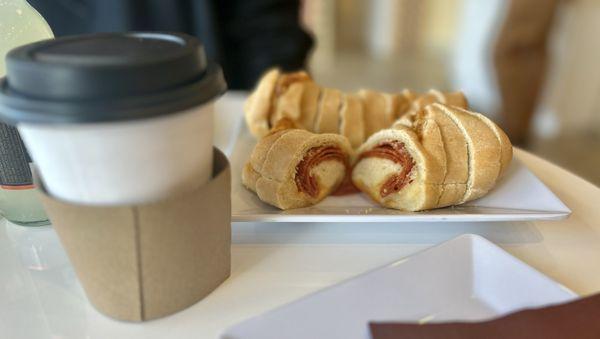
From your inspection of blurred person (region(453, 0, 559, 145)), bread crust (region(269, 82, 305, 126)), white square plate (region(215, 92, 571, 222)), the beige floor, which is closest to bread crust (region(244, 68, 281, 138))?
bread crust (region(269, 82, 305, 126))

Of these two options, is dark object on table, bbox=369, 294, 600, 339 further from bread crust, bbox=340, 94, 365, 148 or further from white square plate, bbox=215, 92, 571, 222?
bread crust, bbox=340, 94, 365, 148

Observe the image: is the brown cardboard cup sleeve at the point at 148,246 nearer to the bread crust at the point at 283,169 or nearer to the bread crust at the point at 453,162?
the bread crust at the point at 283,169

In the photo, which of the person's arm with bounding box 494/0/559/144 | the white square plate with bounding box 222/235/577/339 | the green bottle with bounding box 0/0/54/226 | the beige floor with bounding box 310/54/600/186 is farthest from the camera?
the beige floor with bounding box 310/54/600/186

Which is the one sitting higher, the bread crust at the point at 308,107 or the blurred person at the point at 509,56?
the bread crust at the point at 308,107

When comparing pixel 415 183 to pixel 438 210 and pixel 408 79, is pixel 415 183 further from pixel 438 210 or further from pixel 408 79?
pixel 408 79

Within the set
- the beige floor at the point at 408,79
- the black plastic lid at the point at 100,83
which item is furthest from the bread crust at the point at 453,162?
the beige floor at the point at 408,79

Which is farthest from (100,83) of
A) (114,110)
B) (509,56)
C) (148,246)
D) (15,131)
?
(509,56)

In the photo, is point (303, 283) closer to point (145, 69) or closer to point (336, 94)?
point (145, 69)

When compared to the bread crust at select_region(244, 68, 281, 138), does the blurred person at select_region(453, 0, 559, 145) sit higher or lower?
lower
